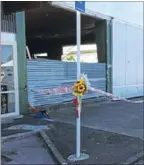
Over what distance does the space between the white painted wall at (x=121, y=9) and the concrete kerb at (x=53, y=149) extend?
7227 mm

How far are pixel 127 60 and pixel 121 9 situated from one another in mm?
2728

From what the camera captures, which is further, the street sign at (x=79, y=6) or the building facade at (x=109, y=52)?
the building facade at (x=109, y=52)

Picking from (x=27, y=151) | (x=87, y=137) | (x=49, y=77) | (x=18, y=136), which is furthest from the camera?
(x=49, y=77)

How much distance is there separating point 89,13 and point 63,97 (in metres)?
4.05

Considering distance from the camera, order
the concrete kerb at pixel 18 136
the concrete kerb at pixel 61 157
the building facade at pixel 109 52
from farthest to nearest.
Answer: the building facade at pixel 109 52 → the concrete kerb at pixel 18 136 → the concrete kerb at pixel 61 157

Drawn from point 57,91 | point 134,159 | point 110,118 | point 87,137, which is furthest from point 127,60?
point 134,159

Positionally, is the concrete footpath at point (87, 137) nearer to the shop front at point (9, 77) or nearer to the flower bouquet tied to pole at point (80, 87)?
the shop front at point (9, 77)

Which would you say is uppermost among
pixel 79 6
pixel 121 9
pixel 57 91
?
pixel 121 9

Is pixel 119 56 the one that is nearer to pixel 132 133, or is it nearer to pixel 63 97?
pixel 63 97

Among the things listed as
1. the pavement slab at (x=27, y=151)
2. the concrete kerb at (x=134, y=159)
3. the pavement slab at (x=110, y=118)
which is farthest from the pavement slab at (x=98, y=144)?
the pavement slab at (x=110, y=118)

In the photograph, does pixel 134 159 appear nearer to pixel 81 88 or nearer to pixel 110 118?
pixel 81 88

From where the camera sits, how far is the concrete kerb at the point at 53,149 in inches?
240

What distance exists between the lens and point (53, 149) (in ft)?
22.1

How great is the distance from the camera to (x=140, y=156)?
21.3 feet
